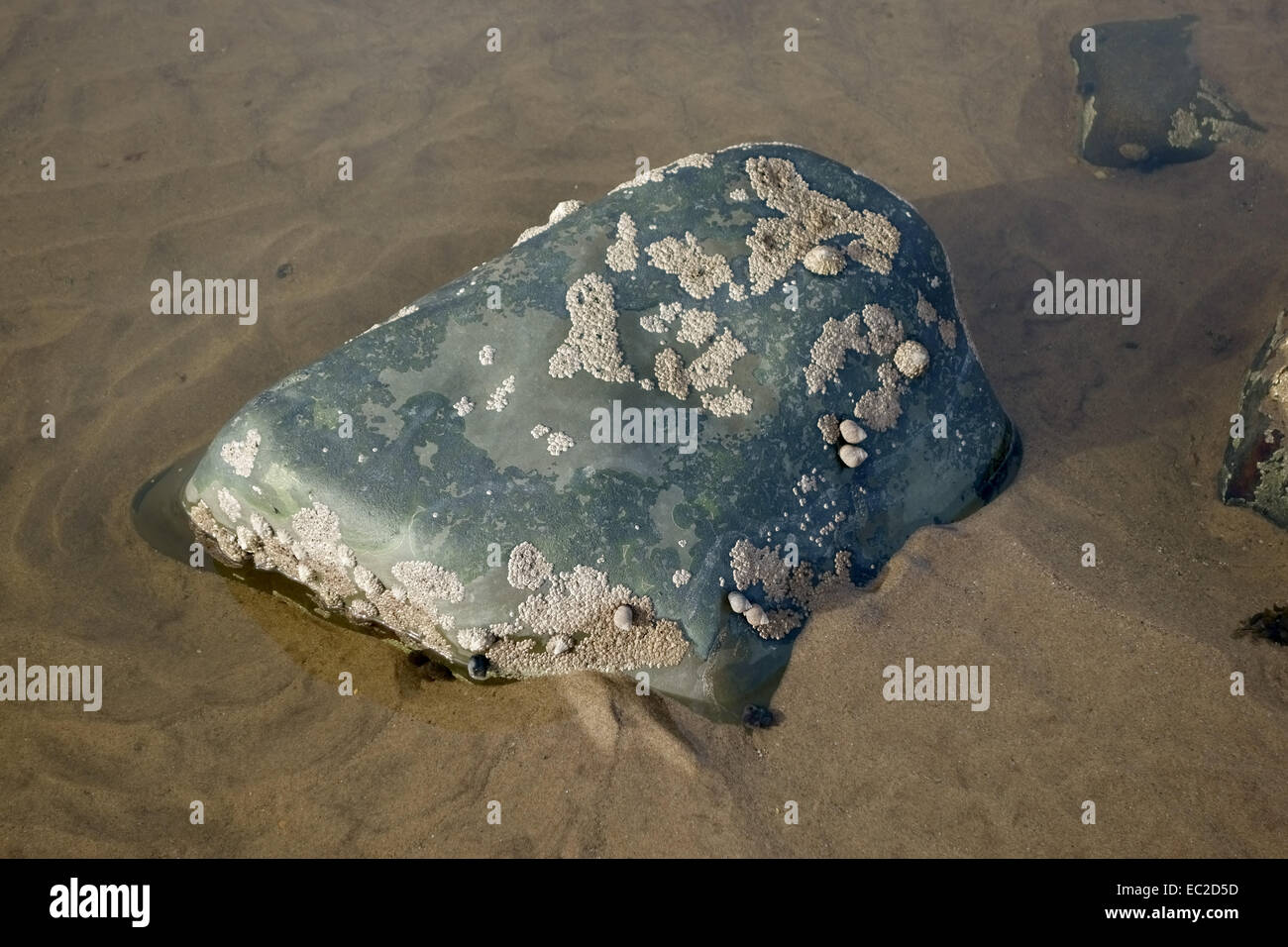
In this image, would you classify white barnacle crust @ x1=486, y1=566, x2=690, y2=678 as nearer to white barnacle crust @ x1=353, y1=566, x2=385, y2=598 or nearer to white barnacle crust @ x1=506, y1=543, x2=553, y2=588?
white barnacle crust @ x1=506, y1=543, x2=553, y2=588

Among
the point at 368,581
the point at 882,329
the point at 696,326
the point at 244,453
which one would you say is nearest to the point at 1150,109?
the point at 882,329

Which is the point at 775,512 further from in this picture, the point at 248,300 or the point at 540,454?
the point at 248,300

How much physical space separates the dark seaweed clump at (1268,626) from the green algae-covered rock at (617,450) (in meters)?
1.74

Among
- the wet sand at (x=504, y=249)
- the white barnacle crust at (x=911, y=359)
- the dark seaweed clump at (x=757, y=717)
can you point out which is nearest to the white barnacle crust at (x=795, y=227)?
the white barnacle crust at (x=911, y=359)

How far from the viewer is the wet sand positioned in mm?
4203

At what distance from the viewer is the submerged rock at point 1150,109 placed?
7.75m

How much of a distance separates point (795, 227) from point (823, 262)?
0.29m

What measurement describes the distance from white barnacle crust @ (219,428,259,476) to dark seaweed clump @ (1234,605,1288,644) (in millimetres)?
4835

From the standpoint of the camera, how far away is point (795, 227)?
4.88 meters

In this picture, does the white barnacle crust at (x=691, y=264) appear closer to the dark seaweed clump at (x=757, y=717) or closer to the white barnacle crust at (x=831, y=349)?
the white barnacle crust at (x=831, y=349)

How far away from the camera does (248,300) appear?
21.0 ft

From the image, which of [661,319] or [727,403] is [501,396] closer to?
[661,319]

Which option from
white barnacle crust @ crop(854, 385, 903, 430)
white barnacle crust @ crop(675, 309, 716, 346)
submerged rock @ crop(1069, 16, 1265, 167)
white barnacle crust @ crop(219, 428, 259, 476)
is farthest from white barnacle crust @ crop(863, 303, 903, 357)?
submerged rock @ crop(1069, 16, 1265, 167)
